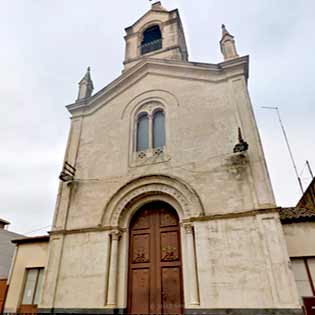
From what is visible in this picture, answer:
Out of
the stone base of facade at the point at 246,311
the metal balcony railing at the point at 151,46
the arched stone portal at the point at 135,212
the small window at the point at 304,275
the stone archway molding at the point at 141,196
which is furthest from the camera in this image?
the metal balcony railing at the point at 151,46

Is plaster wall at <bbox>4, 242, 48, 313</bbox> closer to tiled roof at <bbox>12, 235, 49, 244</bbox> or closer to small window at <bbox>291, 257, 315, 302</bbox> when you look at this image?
tiled roof at <bbox>12, 235, 49, 244</bbox>

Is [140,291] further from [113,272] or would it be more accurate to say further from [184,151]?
[184,151]

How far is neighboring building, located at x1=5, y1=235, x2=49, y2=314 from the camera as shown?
9039 millimetres

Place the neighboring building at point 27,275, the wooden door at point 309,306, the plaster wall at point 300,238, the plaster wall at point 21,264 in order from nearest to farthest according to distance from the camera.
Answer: the wooden door at point 309,306 → the plaster wall at point 300,238 → the neighboring building at point 27,275 → the plaster wall at point 21,264

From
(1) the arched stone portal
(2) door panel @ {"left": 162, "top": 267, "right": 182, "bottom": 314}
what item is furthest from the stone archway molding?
(2) door panel @ {"left": 162, "top": 267, "right": 182, "bottom": 314}

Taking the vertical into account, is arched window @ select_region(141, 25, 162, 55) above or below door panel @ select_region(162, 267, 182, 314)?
above

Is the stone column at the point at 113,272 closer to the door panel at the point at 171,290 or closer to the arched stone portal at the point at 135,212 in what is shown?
the arched stone portal at the point at 135,212

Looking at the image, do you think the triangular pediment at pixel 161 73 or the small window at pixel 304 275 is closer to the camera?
the small window at pixel 304 275

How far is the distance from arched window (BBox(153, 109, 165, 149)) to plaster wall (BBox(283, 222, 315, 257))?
16.6ft

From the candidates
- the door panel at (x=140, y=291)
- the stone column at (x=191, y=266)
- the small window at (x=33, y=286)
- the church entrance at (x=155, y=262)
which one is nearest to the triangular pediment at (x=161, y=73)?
the church entrance at (x=155, y=262)

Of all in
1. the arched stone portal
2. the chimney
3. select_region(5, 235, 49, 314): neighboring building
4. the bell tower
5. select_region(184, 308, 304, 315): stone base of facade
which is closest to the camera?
select_region(184, 308, 304, 315): stone base of facade

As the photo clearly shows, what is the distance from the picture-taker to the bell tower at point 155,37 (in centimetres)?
1356

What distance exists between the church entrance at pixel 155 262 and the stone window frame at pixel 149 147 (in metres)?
1.62

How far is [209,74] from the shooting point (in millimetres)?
10375
